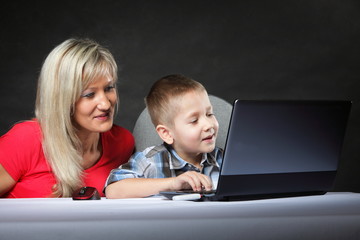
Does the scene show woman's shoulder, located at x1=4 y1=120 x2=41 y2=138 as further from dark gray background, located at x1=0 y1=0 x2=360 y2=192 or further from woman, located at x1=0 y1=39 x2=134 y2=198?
dark gray background, located at x1=0 y1=0 x2=360 y2=192

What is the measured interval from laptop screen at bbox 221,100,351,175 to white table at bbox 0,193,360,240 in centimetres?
16

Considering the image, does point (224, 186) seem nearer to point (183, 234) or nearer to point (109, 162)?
point (183, 234)

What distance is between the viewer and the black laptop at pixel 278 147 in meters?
1.17

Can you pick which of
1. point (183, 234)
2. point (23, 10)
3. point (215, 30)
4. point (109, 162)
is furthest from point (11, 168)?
point (215, 30)

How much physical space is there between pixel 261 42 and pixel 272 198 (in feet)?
7.31

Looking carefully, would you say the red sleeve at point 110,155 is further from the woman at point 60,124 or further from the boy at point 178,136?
the boy at point 178,136

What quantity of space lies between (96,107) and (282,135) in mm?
903

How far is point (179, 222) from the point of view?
2.84ft

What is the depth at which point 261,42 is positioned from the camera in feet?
11.1

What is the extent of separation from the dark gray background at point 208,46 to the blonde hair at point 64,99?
117 centimetres

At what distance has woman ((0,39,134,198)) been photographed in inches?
75.3

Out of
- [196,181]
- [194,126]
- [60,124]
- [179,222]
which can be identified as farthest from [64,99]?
[179,222]

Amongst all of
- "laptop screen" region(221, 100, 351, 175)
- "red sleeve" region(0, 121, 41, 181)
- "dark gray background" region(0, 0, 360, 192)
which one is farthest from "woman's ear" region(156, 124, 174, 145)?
"dark gray background" region(0, 0, 360, 192)

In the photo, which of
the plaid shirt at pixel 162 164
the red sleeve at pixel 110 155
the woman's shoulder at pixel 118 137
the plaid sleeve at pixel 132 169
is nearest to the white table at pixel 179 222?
the plaid sleeve at pixel 132 169
